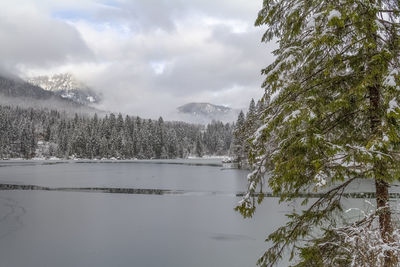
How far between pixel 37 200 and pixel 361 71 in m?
24.3

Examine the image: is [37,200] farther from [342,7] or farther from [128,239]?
[342,7]

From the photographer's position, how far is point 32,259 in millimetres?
11258

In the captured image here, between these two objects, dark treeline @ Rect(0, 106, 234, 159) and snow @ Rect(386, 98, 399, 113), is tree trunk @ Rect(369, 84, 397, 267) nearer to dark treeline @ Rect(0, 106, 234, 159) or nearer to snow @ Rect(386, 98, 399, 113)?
snow @ Rect(386, 98, 399, 113)

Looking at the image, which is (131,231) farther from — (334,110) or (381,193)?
(334,110)

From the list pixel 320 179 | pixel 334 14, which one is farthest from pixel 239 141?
pixel 334 14

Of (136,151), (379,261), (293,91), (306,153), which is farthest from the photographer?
(136,151)

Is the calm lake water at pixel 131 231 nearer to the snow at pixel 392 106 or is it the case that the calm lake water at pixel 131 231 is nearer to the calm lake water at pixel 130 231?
the calm lake water at pixel 130 231

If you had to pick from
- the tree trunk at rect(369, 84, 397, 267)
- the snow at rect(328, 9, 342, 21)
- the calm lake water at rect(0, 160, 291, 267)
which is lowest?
the calm lake water at rect(0, 160, 291, 267)

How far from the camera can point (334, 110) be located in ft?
16.7

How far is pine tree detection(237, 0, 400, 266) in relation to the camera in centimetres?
441

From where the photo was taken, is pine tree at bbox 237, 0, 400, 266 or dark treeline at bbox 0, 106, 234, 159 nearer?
pine tree at bbox 237, 0, 400, 266

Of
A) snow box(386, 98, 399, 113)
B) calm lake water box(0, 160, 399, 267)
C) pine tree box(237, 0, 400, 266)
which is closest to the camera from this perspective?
snow box(386, 98, 399, 113)

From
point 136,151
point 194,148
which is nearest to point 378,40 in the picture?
point 136,151

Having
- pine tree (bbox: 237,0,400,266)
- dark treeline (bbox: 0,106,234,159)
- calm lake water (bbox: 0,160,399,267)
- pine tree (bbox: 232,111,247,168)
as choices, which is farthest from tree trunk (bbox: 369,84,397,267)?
dark treeline (bbox: 0,106,234,159)
